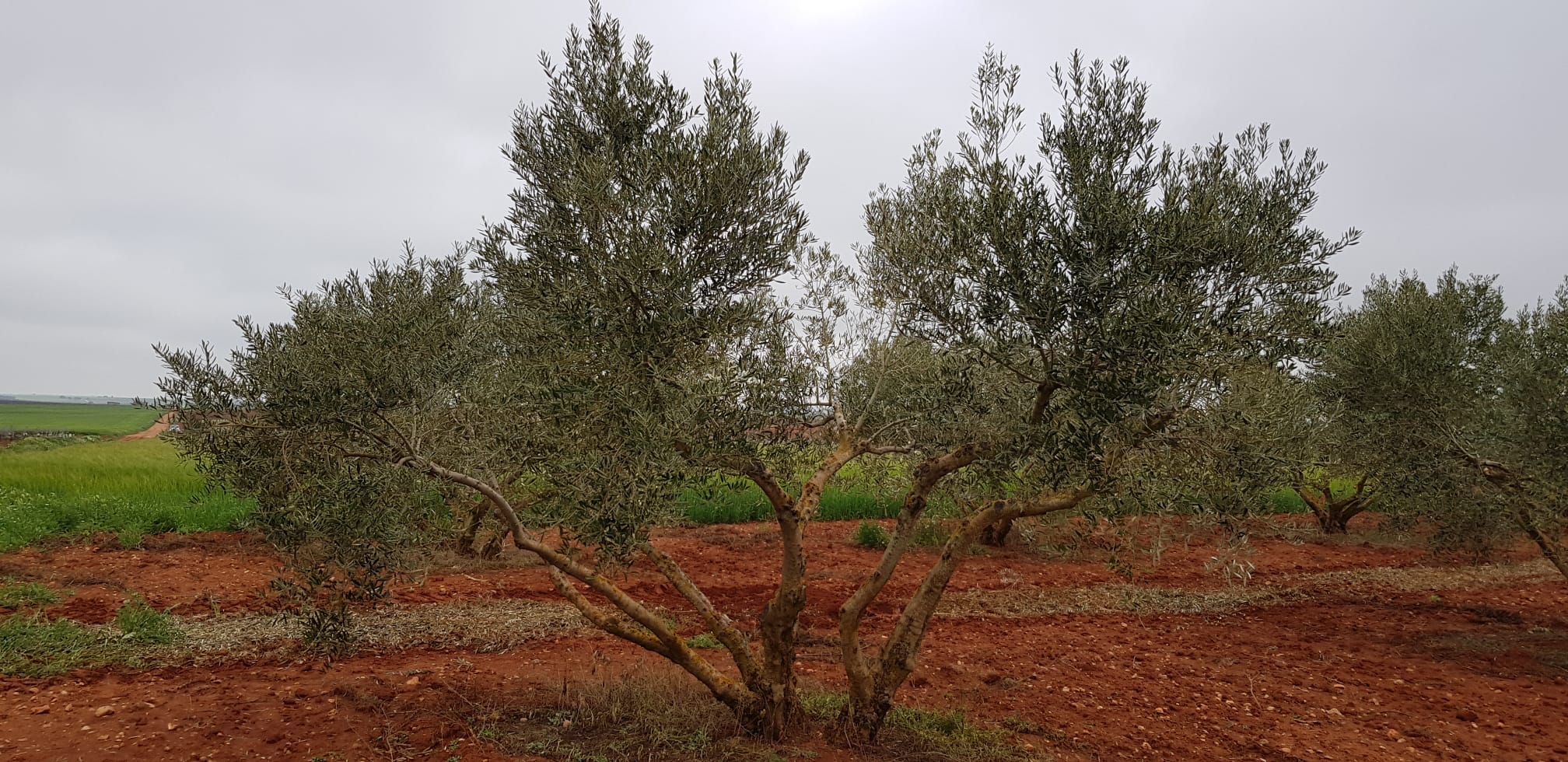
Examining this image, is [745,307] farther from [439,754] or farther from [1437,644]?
[1437,644]

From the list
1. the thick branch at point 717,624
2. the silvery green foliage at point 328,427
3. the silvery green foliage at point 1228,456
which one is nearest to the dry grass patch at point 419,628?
the silvery green foliage at point 328,427

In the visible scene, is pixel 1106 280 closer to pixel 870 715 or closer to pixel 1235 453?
pixel 1235 453

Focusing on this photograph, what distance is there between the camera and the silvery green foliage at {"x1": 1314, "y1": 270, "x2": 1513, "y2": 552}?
12.6 m

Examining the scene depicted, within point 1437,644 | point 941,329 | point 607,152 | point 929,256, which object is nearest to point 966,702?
point 941,329

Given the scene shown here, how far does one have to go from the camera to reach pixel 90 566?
15.5 meters

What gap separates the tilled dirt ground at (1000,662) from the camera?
8.45 meters

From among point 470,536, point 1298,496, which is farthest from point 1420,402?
point 1298,496

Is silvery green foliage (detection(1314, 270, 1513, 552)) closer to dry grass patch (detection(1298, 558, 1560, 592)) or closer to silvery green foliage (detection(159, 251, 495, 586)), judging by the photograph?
dry grass patch (detection(1298, 558, 1560, 592))

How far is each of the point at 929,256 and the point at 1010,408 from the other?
1648 millimetres

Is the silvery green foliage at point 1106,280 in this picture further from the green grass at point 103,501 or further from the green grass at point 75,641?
the green grass at point 103,501

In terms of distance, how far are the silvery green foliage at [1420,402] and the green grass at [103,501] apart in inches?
827

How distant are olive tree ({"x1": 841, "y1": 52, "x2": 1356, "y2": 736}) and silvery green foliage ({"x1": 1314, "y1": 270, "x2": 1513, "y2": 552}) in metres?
6.68

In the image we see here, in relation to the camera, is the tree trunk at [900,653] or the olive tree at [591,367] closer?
the olive tree at [591,367]

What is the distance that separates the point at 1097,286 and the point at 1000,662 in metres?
7.79
